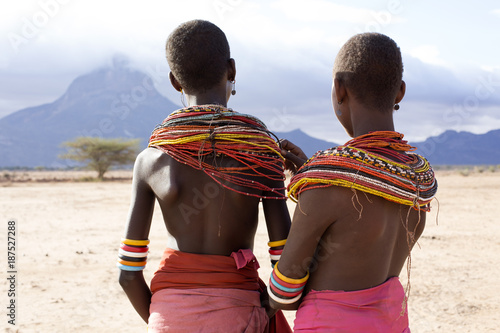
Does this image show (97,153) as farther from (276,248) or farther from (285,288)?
(285,288)

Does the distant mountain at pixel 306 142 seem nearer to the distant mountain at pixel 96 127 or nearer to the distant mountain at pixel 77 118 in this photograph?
the distant mountain at pixel 96 127

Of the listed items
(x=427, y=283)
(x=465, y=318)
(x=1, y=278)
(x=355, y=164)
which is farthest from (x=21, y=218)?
(x=355, y=164)

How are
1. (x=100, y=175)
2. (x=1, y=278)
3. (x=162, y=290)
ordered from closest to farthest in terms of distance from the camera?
(x=162, y=290) < (x=1, y=278) < (x=100, y=175)

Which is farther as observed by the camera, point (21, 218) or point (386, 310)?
point (21, 218)

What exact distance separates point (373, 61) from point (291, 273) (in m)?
0.84

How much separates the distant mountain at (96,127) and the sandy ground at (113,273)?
103 metres

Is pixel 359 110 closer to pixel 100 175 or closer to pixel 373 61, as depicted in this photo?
pixel 373 61

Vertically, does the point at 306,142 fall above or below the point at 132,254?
below

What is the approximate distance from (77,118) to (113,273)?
16790 centimetres

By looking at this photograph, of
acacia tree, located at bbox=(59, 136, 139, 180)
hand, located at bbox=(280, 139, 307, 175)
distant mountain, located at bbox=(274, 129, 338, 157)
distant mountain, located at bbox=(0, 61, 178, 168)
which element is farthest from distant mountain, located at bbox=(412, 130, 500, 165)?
hand, located at bbox=(280, 139, 307, 175)

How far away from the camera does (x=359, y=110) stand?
1.90m

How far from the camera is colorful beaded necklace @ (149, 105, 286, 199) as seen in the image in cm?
206

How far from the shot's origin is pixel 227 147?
2076 mm

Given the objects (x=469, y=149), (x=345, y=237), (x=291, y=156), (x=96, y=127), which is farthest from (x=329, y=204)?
(x=96, y=127)
